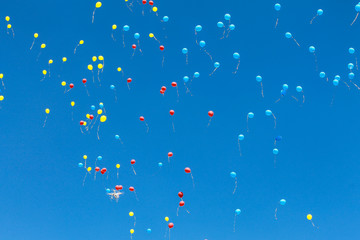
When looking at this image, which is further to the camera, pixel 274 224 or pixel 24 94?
pixel 24 94

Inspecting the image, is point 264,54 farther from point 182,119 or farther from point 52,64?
point 52,64

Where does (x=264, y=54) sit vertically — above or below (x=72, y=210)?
above

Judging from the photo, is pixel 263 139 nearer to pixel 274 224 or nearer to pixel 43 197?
pixel 274 224

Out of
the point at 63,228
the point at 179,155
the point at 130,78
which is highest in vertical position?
the point at 130,78

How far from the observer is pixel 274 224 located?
13.4 ft

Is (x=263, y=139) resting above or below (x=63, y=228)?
above

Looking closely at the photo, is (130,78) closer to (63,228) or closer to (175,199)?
(175,199)

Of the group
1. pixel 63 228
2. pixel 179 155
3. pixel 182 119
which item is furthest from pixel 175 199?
pixel 63 228

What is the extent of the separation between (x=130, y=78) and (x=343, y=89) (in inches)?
69.4

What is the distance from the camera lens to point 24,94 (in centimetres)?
438

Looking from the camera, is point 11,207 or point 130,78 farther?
point 11,207

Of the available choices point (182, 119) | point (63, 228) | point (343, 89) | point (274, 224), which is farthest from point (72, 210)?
point (343, 89)

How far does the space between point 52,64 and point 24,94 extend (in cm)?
37

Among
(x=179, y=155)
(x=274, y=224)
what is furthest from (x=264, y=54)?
(x=274, y=224)
